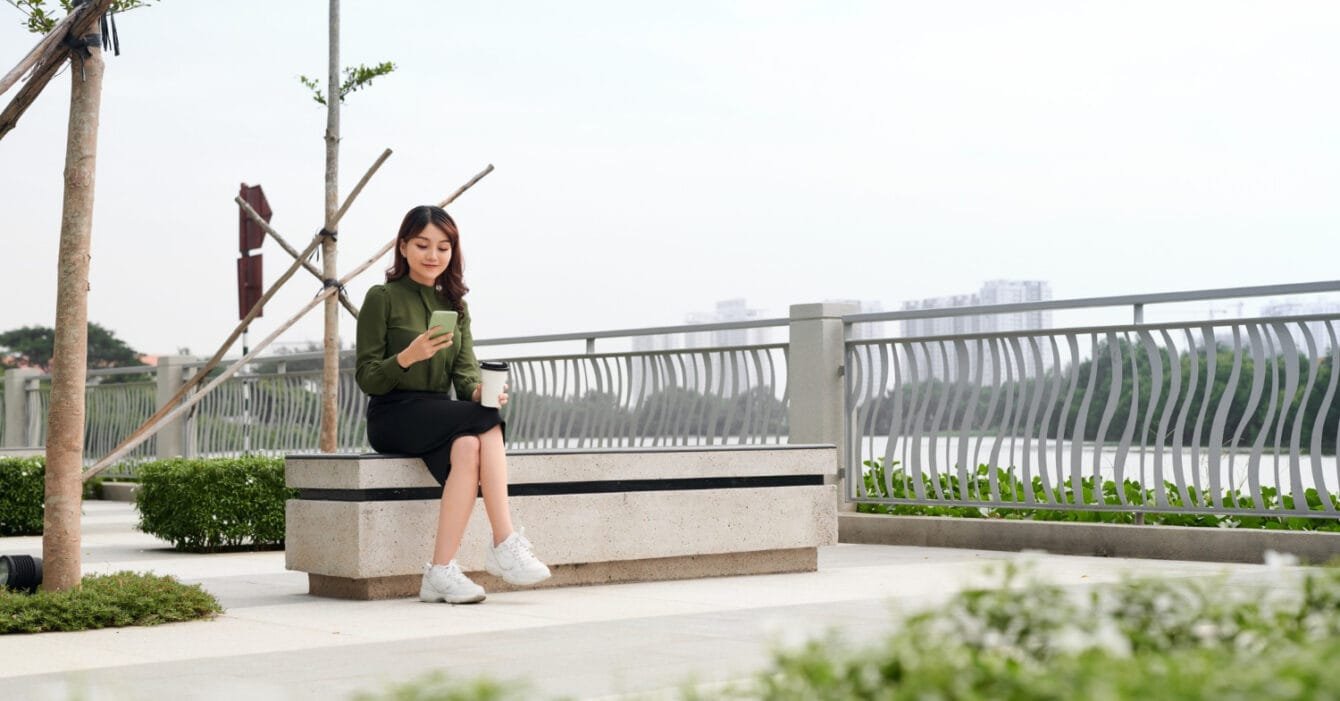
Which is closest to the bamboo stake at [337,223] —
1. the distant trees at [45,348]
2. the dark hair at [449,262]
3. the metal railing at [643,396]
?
the metal railing at [643,396]

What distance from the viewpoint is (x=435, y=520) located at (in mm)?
7023

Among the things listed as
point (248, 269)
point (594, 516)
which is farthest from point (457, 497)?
point (248, 269)

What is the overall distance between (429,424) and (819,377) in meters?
4.28

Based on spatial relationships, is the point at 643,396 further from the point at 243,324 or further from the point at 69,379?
the point at 69,379

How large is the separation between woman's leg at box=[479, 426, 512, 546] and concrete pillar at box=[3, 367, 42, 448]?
15.1 metres

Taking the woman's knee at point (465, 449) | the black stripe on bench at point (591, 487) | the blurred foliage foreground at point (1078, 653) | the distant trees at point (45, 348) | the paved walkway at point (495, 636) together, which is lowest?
the paved walkway at point (495, 636)

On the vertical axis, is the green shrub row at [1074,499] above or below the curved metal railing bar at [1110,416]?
below

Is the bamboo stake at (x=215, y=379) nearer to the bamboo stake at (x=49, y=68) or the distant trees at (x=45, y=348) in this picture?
the bamboo stake at (x=49, y=68)

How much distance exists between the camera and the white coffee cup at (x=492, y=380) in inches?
264

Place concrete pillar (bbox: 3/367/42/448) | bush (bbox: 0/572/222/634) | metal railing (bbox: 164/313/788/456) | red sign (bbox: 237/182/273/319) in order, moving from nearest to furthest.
→ bush (bbox: 0/572/222/634) < metal railing (bbox: 164/313/788/456) < red sign (bbox: 237/182/273/319) < concrete pillar (bbox: 3/367/42/448)

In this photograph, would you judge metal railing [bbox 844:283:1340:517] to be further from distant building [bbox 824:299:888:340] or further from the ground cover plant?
the ground cover plant

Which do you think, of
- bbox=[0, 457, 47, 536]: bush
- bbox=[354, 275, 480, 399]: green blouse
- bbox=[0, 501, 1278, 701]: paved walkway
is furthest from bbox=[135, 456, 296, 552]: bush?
bbox=[354, 275, 480, 399]: green blouse

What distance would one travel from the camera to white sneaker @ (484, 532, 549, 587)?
6.73 metres

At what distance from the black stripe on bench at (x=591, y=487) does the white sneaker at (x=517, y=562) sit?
48 centimetres
